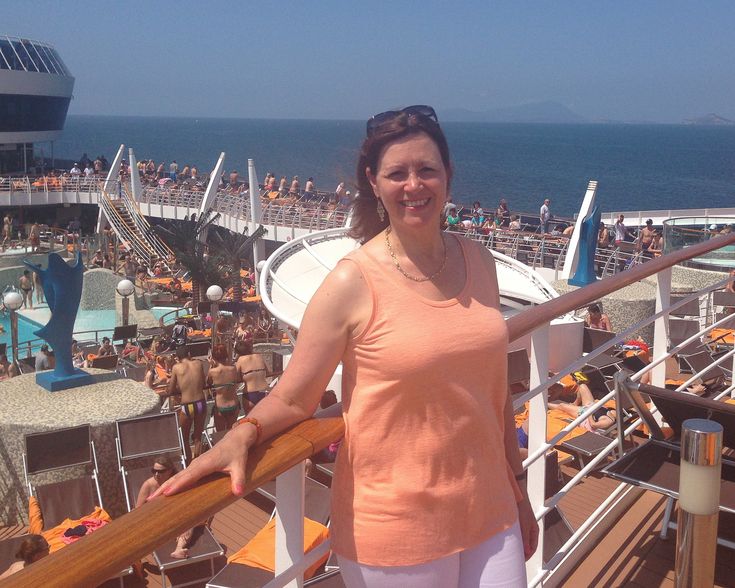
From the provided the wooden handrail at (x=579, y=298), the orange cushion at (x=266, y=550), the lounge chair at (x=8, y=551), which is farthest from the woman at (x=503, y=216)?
the wooden handrail at (x=579, y=298)

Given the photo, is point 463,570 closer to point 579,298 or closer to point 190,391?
point 579,298

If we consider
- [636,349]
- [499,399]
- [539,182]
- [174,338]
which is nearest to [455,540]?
[499,399]

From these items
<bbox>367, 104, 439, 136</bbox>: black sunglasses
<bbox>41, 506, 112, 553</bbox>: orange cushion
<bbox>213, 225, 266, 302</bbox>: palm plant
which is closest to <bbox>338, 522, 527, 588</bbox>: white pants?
<bbox>367, 104, 439, 136</bbox>: black sunglasses

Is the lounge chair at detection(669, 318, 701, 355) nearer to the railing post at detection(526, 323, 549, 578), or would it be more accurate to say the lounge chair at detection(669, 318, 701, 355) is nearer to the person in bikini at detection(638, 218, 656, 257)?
the person in bikini at detection(638, 218, 656, 257)

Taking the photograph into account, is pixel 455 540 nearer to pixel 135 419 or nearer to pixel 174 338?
pixel 135 419

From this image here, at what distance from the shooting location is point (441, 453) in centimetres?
135

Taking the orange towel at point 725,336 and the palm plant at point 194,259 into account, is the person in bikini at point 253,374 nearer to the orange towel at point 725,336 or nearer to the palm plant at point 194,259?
the orange towel at point 725,336

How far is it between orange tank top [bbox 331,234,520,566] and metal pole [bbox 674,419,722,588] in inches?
13.2

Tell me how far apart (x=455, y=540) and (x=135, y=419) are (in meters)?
4.31

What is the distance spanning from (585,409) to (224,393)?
3.09 m

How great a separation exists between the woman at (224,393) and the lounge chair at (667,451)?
16.2ft

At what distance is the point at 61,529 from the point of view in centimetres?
443

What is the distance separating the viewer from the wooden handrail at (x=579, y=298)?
1780 millimetres

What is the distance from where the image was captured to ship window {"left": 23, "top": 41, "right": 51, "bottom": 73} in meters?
38.9
